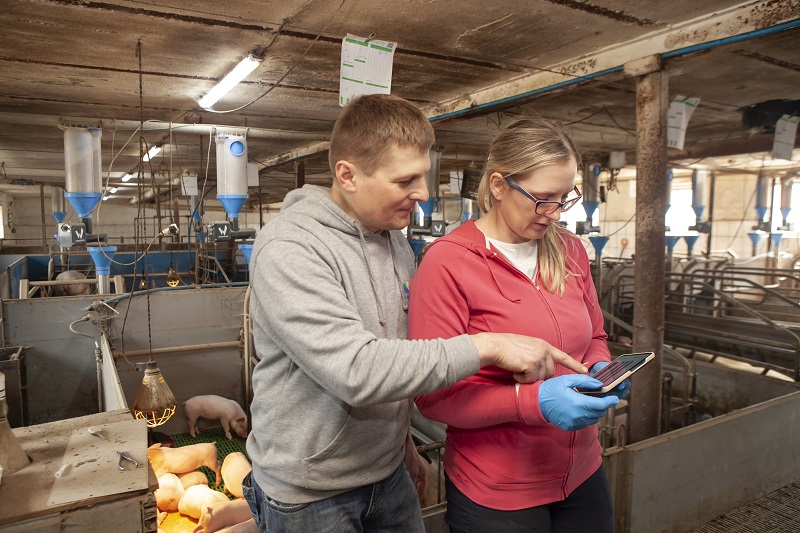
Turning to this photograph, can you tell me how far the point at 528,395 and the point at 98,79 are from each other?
4333 millimetres

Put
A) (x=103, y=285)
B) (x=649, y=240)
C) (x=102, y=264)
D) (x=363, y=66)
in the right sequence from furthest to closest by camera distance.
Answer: (x=103, y=285)
(x=102, y=264)
(x=649, y=240)
(x=363, y=66)

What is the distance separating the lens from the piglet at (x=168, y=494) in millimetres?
3273

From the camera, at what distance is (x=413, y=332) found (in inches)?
52.1

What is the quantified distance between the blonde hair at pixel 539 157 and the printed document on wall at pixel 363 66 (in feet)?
3.52

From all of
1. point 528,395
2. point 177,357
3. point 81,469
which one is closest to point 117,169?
point 177,357

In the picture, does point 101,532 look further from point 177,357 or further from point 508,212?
point 177,357

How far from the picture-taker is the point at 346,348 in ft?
3.35

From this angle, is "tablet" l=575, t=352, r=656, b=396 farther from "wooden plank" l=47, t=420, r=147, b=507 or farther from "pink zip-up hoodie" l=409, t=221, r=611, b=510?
"wooden plank" l=47, t=420, r=147, b=507

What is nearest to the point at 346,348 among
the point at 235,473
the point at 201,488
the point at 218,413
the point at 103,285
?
the point at 201,488

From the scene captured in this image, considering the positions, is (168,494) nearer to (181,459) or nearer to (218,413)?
(181,459)

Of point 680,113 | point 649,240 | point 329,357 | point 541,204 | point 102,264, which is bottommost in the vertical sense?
point 102,264

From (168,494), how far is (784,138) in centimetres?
587

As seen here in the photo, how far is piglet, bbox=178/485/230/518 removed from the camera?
3.18 metres

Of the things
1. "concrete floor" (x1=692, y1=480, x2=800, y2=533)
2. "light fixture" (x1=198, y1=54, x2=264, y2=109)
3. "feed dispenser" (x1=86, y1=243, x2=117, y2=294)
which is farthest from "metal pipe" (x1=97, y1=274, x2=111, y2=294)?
"concrete floor" (x1=692, y1=480, x2=800, y2=533)
